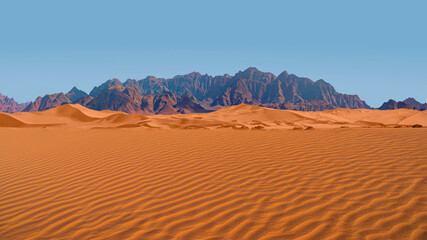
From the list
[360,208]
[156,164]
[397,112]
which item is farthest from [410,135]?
[397,112]

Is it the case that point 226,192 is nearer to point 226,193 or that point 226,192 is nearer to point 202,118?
point 226,193

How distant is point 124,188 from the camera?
503 centimetres

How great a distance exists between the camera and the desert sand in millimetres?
3373

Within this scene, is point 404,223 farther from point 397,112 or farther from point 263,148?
point 397,112

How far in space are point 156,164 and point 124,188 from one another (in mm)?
1629

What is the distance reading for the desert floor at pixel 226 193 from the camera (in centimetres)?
337

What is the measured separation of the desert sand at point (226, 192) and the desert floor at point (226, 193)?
0.02m

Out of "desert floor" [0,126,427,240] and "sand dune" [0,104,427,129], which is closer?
"desert floor" [0,126,427,240]

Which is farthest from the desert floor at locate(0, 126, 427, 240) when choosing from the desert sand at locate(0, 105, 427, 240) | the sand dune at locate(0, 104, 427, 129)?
the sand dune at locate(0, 104, 427, 129)

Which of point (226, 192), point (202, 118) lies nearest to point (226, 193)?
point (226, 192)

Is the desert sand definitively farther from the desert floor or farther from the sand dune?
the sand dune

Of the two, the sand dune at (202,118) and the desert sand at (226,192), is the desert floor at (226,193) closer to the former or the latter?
the desert sand at (226,192)

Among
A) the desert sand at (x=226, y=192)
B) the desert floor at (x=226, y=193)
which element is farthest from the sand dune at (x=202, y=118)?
the desert floor at (x=226, y=193)

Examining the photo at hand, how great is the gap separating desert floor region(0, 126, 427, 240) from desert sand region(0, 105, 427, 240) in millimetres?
17
